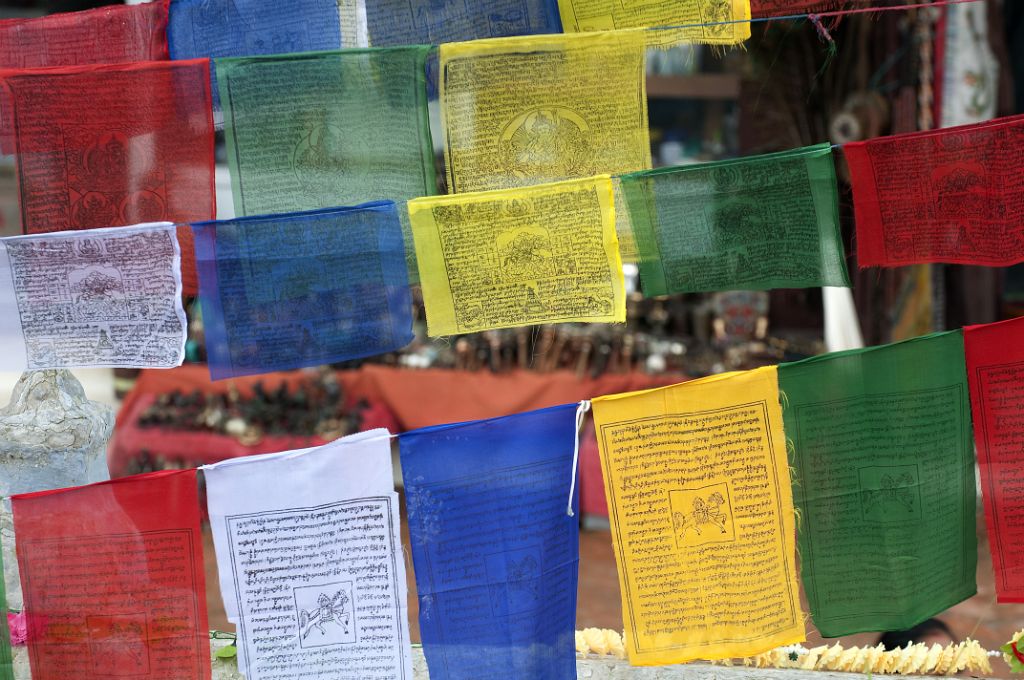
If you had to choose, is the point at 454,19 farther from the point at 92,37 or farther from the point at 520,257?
the point at 92,37

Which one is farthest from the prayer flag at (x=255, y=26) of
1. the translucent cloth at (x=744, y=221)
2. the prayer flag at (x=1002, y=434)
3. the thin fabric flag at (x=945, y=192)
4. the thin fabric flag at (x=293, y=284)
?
the prayer flag at (x=1002, y=434)

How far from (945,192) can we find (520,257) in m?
1.08

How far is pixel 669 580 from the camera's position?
8.15 feet

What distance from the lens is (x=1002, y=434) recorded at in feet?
8.54

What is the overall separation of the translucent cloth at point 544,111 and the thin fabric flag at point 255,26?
385mm

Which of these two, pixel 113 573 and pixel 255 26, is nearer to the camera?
pixel 113 573

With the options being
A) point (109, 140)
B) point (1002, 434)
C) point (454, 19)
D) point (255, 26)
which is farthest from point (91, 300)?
point (1002, 434)

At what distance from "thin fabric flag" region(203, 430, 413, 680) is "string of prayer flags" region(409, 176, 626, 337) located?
40 cm

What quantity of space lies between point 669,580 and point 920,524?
687mm

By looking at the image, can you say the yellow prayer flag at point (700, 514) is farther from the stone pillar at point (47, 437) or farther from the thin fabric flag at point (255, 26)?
the stone pillar at point (47, 437)

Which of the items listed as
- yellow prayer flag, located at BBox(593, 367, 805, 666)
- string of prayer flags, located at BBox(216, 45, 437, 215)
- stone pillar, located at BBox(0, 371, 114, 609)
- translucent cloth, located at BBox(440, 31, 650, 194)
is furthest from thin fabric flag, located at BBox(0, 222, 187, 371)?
yellow prayer flag, located at BBox(593, 367, 805, 666)

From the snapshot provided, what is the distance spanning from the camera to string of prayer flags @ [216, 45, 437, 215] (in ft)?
8.54

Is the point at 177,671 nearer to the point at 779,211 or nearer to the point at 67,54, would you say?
the point at 67,54

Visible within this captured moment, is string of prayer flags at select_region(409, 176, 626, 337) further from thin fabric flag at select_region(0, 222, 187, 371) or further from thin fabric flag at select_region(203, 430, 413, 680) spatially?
thin fabric flag at select_region(0, 222, 187, 371)
